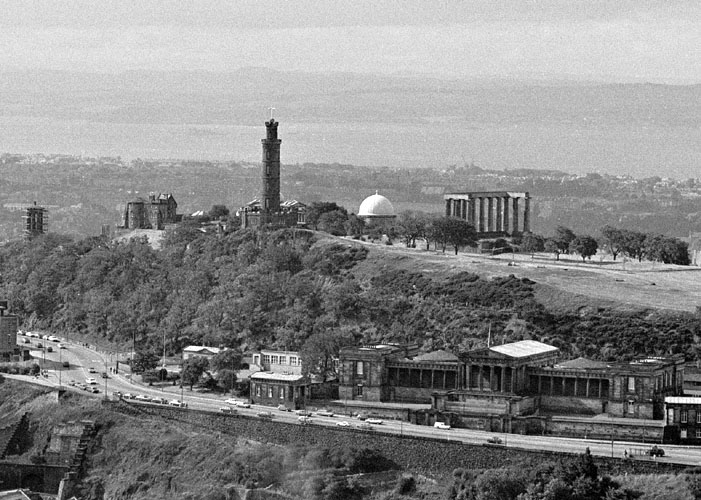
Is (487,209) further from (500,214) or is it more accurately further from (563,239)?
(563,239)

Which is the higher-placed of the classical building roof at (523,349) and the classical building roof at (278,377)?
the classical building roof at (523,349)

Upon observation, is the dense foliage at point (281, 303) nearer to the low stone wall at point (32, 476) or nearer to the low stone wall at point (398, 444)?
the low stone wall at point (398, 444)

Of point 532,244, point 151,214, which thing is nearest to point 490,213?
point 532,244

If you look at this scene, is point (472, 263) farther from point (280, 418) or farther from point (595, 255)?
point (280, 418)

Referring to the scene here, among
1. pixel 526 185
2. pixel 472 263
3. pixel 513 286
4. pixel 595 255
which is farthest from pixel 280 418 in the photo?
pixel 526 185

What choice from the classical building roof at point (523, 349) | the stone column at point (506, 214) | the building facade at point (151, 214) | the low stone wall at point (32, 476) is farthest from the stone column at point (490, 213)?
the low stone wall at point (32, 476)
